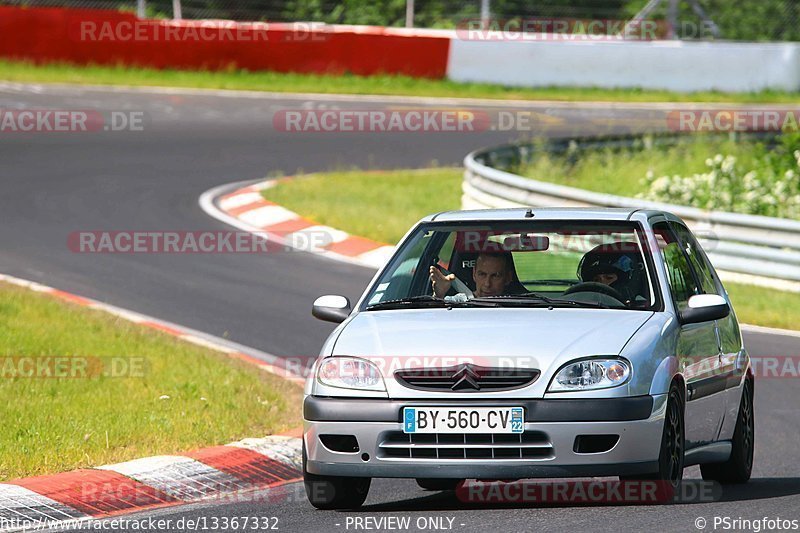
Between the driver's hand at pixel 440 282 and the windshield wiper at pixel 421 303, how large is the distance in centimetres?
25

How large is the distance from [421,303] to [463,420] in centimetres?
108

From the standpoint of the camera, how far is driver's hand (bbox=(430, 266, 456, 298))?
26.5 feet

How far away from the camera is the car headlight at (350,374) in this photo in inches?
272

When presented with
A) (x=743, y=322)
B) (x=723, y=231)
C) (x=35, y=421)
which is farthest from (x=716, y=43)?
(x=35, y=421)

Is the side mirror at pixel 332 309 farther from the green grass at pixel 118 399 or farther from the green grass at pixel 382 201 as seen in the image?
the green grass at pixel 382 201

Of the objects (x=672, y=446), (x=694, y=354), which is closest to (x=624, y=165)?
(x=694, y=354)

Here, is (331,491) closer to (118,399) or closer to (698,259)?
(698,259)

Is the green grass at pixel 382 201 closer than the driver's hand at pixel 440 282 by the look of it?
No

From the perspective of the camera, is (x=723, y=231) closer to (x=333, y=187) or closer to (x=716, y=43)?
(x=333, y=187)

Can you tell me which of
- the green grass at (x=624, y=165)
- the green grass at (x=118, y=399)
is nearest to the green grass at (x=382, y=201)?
the green grass at (x=624, y=165)

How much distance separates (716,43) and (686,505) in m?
27.6


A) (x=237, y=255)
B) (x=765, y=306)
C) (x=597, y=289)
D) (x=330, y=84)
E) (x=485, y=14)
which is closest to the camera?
(x=597, y=289)

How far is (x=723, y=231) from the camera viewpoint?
16.5 meters

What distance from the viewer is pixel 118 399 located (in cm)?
991
